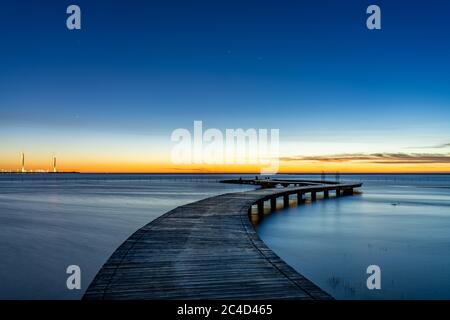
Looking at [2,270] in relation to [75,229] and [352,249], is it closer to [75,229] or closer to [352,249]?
[75,229]

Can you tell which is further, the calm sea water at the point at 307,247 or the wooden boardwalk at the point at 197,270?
the calm sea water at the point at 307,247

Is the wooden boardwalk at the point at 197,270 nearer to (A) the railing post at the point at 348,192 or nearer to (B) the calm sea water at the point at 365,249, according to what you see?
(B) the calm sea water at the point at 365,249

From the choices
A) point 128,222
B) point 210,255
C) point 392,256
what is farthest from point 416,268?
point 128,222

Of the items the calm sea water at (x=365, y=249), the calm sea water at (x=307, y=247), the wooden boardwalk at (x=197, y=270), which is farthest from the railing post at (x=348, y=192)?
the wooden boardwalk at (x=197, y=270)

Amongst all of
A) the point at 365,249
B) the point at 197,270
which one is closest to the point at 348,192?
the point at 365,249

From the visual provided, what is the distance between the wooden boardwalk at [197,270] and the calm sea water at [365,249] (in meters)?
2.79

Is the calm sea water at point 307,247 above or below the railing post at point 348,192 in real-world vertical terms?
above

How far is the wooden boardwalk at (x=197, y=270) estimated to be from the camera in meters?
5.13

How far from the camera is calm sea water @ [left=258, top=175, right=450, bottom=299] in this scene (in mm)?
9094

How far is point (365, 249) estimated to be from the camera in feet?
43.4

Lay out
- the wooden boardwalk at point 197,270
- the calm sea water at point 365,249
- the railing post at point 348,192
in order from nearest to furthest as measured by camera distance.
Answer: the wooden boardwalk at point 197,270
the calm sea water at point 365,249
the railing post at point 348,192

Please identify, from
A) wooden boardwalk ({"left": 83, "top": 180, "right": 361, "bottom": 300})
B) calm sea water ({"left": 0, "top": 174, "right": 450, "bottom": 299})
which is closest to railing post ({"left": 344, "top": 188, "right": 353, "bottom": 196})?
calm sea water ({"left": 0, "top": 174, "right": 450, "bottom": 299})

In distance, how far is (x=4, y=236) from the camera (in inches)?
611

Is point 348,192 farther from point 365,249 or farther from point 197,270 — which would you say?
point 197,270
